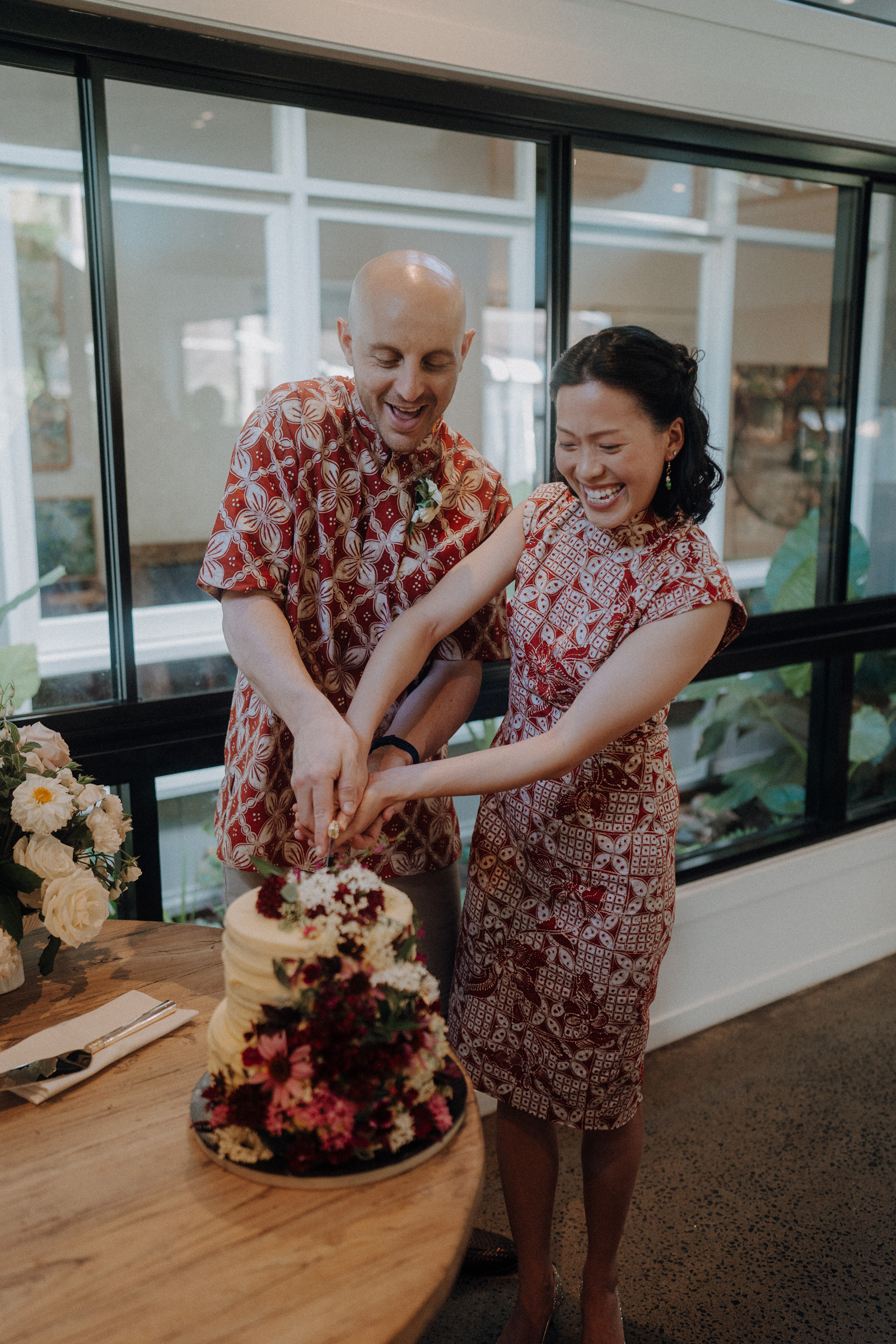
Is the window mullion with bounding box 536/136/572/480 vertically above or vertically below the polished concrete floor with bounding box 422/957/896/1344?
above

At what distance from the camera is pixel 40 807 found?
135 cm

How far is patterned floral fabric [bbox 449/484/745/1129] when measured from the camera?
166 centimetres

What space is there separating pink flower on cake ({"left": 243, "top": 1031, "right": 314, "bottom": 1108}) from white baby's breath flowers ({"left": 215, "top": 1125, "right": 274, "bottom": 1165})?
0.20 feet

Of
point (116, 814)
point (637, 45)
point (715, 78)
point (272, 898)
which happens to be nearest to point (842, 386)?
point (715, 78)

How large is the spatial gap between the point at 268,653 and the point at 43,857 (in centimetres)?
41

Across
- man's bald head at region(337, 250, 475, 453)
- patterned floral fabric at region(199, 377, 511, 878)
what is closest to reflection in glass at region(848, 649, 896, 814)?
patterned floral fabric at region(199, 377, 511, 878)

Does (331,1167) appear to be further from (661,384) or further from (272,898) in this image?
(661,384)

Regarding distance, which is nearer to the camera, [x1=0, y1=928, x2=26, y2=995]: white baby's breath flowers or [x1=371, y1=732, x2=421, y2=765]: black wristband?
[x1=0, y1=928, x2=26, y2=995]: white baby's breath flowers

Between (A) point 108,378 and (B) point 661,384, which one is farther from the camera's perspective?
(A) point 108,378

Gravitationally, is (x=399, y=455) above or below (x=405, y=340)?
below

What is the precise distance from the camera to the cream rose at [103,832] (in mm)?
1445

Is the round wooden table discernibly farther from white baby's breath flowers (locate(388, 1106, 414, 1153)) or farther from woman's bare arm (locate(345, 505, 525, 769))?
woman's bare arm (locate(345, 505, 525, 769))

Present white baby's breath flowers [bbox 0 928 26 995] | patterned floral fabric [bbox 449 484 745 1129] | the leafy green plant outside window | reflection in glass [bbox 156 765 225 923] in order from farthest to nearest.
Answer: the leafy green plant outside window, reflection in glass [bbox 156 765 225 923], patterned floral fabric [bbox 449 484 745 1129], white baby's breath flowers [bbox 0 928 26 995]

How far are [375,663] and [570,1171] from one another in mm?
1539
